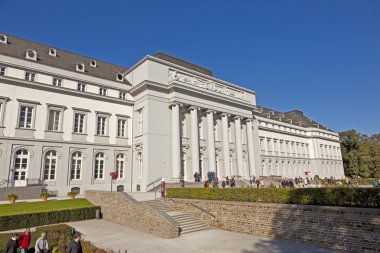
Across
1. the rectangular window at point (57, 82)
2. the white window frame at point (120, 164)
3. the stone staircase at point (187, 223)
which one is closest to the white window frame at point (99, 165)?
the white window frame at point (120, 164)

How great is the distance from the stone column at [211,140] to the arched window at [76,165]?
693 inches

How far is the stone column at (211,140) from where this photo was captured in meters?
37.5

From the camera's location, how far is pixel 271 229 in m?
15.0

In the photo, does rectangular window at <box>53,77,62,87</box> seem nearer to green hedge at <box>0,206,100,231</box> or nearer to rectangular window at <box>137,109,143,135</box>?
rectangular window at <box>137,109,143,135</box>

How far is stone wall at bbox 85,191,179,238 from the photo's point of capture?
15.8 metres

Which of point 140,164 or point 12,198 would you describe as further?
point 140,164

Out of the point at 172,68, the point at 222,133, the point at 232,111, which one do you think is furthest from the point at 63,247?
the point at 232,111

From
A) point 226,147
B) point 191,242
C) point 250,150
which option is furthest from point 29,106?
point 250,150

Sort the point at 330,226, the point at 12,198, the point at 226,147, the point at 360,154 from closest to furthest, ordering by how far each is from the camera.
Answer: the point at 330,226 → the point at 12,198 → the point at 226,147 → the point at 360,154

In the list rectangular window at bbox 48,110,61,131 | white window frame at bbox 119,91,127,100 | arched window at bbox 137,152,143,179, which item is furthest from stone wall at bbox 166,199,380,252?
white window frame at bbox 119,91,127,100

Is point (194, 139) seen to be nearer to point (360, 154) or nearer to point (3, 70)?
point (3, 70)

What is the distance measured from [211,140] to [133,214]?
2166 cm

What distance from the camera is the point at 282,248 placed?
12.6 m

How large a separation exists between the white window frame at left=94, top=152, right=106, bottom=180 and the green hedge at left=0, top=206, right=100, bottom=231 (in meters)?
10.6
